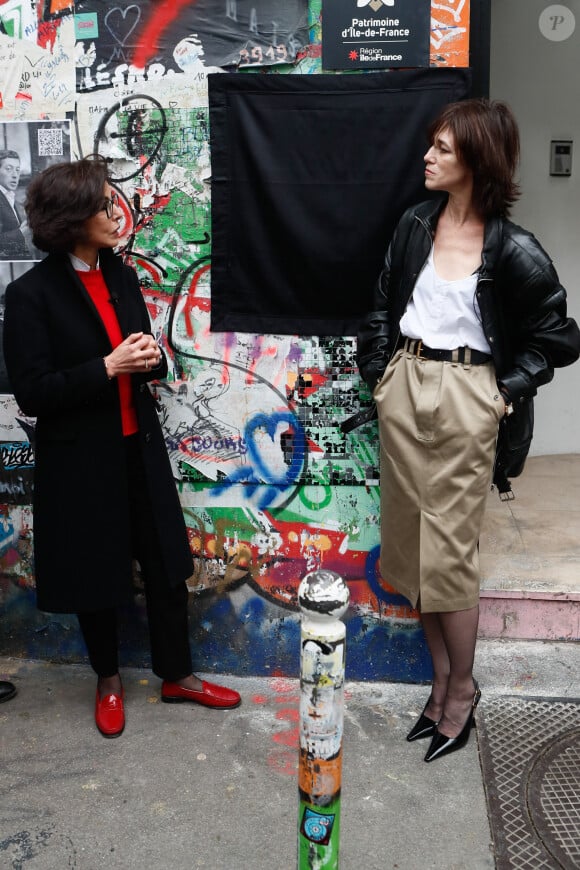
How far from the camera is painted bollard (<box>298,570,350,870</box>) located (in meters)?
1.99

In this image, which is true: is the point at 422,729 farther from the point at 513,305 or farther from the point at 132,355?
the point at 132,355

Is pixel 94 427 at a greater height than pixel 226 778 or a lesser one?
greater

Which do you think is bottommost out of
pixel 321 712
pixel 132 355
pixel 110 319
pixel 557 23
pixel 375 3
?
pixel 321 712

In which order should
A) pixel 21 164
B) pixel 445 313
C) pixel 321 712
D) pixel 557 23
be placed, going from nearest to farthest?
pixel 321 712 → pixel 445 313 → pixel 21 164 → pixel 557 23

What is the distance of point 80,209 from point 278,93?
90 cm

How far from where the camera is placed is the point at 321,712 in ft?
6.67

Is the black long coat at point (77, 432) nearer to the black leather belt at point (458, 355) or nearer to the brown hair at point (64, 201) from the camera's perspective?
the brown hair at point (64, 201)

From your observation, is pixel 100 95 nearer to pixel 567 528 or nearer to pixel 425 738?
pixel 425 738

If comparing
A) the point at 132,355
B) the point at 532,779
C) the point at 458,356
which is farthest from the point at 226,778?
the point at 458,356

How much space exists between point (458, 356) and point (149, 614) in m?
1.59

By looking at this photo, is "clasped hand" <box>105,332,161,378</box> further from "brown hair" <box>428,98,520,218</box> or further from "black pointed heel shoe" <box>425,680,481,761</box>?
"black pointed heel shoe" <box>425,680,481,761</box>

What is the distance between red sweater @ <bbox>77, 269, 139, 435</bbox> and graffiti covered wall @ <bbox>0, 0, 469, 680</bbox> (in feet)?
1.08

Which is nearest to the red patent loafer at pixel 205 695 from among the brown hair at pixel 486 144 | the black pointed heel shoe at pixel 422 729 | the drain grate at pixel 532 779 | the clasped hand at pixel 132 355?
the black pointed heel shoe at pixel 422 729

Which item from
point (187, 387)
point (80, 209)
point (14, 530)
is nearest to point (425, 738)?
point (187, 387)
